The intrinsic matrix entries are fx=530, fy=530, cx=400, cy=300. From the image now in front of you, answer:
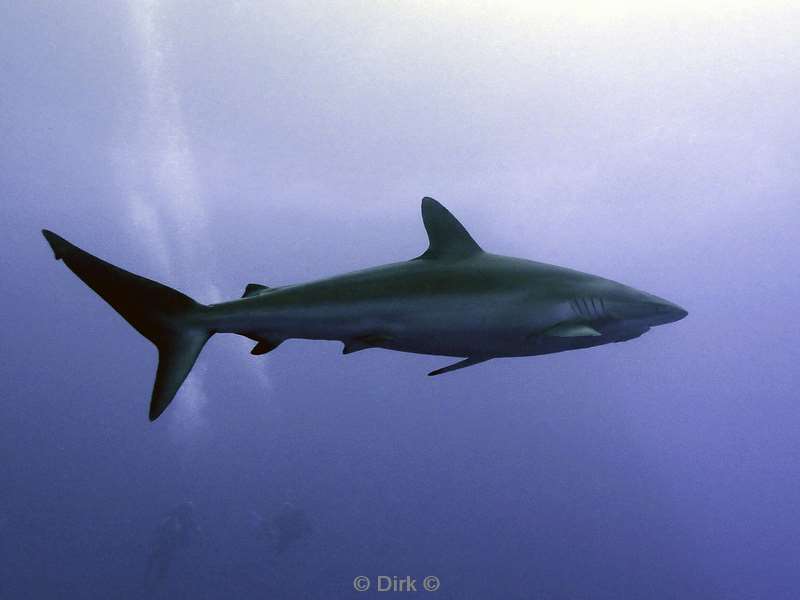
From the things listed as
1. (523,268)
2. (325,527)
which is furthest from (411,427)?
(523,268)

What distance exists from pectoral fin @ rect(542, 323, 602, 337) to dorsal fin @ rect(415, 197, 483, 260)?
95 cm

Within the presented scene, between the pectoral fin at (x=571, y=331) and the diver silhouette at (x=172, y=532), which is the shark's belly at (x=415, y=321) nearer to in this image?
the pectoral fin at (x=571, y=331)

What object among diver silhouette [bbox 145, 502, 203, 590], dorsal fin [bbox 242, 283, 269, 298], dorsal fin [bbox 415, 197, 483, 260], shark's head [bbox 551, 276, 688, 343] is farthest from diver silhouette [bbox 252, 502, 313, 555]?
shark's head [bbox 551, 276, 688, 343]

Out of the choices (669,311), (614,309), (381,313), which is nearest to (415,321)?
(381,313)

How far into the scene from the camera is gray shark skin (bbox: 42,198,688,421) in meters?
3.86

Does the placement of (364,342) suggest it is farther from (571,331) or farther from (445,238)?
(571,331)

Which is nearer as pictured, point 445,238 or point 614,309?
point 614,309

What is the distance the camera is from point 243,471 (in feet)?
398

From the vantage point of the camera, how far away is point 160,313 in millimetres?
3920

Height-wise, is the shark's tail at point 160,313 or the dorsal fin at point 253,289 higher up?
the dorsal fin at point 253,289

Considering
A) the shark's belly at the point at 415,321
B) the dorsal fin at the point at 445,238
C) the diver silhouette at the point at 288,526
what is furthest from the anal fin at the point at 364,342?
the diver silhouette at the point at 288,526

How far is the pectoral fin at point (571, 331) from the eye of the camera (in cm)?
376

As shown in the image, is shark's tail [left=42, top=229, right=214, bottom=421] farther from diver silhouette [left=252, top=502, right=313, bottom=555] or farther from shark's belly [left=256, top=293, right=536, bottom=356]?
diver silhouette [left=252, top=502, right=313, bottom=555]

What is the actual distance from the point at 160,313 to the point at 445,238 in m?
2.34
